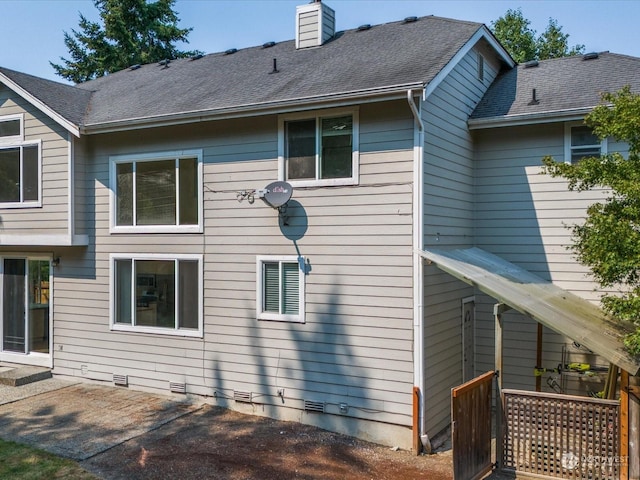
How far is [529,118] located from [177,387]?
7.39 meters

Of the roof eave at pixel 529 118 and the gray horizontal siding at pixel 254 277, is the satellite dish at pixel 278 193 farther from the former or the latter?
the roof eave at pixel 529 118

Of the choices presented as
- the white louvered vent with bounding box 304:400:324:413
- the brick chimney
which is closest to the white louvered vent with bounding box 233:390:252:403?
the white louvered vent with bounding box 304:400:324:413

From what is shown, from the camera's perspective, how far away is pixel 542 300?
6961 mm

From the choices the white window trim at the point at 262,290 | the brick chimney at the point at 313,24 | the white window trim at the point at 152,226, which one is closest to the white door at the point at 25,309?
the white window trim at the point at 152,226

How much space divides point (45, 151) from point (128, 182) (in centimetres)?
181

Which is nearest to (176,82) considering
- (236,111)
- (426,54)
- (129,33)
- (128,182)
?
(128,182)

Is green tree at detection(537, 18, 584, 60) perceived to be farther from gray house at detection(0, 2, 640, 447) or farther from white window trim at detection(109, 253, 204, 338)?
white window trim at detection(109, 253, 204, 338)

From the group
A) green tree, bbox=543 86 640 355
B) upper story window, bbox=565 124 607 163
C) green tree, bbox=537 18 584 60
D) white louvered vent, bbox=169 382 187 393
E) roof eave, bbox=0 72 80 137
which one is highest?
green tree, bbox=537 18 584 60

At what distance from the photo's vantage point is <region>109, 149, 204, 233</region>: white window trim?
29.0 feet

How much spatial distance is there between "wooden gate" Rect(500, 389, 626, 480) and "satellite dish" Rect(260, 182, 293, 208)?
13.1ft

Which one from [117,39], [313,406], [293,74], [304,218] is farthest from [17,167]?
[117,39]

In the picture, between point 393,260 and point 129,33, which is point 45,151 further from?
point 129,33

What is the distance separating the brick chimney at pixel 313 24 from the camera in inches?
421

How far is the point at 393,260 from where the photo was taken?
736cm
